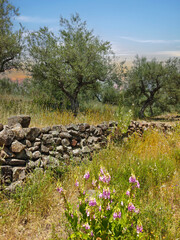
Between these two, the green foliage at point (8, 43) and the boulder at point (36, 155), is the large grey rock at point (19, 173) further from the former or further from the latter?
the green foliage at point (8, 43)

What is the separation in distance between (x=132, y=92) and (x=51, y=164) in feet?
53.1

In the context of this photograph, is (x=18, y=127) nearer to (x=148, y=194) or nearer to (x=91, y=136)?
(x=91, y=136)

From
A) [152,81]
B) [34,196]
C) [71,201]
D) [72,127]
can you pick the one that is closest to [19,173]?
[34,196]

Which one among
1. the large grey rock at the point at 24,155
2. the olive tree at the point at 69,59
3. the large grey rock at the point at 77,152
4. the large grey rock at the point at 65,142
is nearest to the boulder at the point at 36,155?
the large grey rock at the point at 24,155

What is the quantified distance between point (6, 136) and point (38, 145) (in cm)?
89

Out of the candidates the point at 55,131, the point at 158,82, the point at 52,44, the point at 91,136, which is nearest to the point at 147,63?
the point at 158,82

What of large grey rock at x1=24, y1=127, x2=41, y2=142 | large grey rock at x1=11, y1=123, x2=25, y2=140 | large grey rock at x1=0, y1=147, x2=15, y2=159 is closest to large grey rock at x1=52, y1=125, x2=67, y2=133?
large grey rock at x1=24, y1=127, x2=41, y2=142

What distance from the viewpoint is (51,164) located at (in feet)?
14.8

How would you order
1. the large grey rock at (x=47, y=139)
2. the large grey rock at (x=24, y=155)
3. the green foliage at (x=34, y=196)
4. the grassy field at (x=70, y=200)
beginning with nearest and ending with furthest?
the grassy field at (x=70, y=200), the green foliage at (x=34, y=196), the large grey rock at (x=24, y=155), the large grey rock at (x=47, y=139)

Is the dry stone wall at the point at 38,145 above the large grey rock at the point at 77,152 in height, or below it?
above

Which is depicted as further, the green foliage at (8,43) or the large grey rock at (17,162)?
the green foliage at (8,43)

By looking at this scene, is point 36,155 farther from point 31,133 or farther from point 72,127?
point 72,127

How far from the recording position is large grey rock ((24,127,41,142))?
432 centimetres

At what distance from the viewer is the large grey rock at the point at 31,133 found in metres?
4.32
